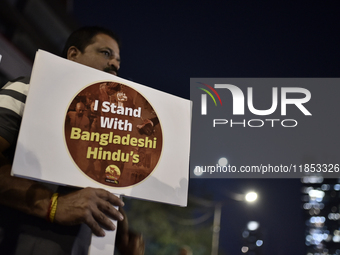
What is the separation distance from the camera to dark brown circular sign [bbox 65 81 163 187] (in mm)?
1181

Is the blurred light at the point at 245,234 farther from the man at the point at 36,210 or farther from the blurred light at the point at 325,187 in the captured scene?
the man at the point at 36,210

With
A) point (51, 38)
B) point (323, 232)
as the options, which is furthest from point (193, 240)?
A: point (323, 232)

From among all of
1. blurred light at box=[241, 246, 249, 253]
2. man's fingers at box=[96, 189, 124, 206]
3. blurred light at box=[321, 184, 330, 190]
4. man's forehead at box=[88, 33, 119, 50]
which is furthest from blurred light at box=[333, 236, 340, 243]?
man's fingers at box=[96, 189, 124, 206]

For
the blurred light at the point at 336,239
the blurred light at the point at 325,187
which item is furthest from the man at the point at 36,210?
the blurred light at the point at 325,187

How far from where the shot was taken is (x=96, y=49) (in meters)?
1.93

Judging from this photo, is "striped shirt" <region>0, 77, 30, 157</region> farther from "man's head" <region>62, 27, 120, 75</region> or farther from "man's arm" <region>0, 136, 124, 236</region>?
"man's head" <region>62, 27, 120, 75</region>

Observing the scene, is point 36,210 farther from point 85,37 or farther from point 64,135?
point 85,37

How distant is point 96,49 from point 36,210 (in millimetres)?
1109

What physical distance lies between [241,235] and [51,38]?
78.6 m

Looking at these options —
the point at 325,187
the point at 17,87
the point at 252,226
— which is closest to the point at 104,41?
the point at 17,87

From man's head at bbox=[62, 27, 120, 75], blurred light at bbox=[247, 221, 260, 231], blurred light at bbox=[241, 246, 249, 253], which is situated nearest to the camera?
man's head at bbox=[62, 27, 120, 75]

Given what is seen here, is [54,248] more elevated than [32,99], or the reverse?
[32,99]

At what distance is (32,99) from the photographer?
114 cm

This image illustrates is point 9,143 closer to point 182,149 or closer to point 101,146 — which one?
point 101,146
